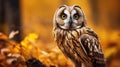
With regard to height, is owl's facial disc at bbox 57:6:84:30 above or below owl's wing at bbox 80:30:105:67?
above

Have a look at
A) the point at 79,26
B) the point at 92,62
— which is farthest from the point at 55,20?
the point at 92,62

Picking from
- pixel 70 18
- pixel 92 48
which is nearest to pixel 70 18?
pixel 70 18

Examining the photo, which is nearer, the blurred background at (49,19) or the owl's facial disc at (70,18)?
the owl's facial disc at (70,18)

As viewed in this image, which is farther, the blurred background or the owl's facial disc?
the blurred background

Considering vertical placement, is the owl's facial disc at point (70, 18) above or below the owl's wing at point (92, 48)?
above

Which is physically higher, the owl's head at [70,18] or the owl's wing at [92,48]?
the owl's head at [70,18]

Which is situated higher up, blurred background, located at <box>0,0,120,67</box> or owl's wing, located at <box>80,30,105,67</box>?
blurred background, located at <box>0,0,120,67</box>

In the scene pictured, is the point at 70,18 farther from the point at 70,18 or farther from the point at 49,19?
the point at 49,19
